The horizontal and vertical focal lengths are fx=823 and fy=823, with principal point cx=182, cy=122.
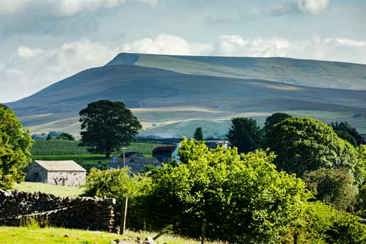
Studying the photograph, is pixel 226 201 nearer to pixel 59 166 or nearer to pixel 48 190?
pixel 48 190

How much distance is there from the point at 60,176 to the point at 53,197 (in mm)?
86354

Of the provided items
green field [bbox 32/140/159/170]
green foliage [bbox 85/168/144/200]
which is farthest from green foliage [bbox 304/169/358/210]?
green field [bbox 32/140/159/170]

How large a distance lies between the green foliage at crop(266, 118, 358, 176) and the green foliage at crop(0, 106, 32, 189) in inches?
1174

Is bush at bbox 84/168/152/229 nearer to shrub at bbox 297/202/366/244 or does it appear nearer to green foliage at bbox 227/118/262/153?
shrub at bbox 297/202/366/244

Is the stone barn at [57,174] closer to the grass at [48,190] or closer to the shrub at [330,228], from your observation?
the grass at [48,190]

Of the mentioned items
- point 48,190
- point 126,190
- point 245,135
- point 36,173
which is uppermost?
point 245,135

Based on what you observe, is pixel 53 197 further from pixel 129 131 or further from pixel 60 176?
pixel 129 131

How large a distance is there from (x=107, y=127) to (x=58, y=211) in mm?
119791

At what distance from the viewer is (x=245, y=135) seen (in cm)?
14338

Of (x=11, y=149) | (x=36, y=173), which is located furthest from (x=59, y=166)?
(x=11, y=149)

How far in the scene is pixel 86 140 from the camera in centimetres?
15725

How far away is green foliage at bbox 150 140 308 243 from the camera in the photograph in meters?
46.5

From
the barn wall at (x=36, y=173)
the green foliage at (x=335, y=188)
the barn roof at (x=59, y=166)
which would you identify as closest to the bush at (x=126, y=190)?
the green foliage at (x=335, y=188)

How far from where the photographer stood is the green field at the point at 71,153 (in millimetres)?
149387
